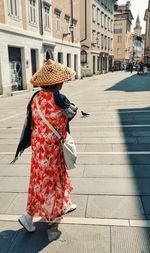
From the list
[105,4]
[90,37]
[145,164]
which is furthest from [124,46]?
[145,164]

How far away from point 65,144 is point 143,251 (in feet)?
4.51

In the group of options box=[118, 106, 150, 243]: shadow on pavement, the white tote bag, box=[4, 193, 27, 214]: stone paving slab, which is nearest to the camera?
the white tote bag

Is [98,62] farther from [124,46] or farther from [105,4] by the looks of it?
[124,46]

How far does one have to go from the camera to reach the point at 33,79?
9.90 ft

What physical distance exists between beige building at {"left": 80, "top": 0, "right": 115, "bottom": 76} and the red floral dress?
38.8 m

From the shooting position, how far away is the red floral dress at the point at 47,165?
9.52 feet

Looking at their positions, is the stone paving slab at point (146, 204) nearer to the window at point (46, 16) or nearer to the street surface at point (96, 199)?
the street surface at point (96, 199)

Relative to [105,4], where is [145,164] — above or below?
below

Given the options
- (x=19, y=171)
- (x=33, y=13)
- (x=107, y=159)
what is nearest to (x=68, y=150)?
(x=19, y=171)

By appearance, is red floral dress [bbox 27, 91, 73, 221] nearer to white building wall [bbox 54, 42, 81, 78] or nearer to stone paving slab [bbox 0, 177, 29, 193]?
stone paving slab [bbox 0, 177, 29, 193]

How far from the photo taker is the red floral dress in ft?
9.52

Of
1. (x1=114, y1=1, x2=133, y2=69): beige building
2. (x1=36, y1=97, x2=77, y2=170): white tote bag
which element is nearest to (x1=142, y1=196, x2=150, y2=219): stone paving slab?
(x1=36, y1=97, x2=77, y2=170): white tote bag

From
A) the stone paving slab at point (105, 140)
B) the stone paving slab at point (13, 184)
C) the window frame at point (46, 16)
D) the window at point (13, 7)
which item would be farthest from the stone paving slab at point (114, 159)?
the window frame at point (46, 16)

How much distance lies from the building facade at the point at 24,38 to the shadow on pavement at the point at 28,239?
49.5 ft
